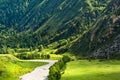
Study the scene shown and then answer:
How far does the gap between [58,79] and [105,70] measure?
38418mm

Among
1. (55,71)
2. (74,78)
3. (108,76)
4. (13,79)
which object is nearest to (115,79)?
(108,76)

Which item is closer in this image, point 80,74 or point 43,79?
point 80,74

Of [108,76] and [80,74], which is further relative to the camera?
[80,74]

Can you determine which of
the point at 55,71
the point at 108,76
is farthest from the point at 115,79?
the point at 55,71

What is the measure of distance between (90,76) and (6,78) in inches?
2239

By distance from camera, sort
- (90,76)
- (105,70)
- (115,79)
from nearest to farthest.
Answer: (115,79)
(90,76)
(105,70)

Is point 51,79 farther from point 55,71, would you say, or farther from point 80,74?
point 80,74

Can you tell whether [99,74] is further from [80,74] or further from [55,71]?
[55,71]

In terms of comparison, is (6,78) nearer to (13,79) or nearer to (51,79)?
(13,79)

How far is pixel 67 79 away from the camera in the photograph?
166 meters

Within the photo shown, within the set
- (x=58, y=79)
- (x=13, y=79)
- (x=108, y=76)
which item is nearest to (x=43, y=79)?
(x=13, y=79)

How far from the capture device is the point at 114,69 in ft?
635

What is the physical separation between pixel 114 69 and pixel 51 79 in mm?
49215

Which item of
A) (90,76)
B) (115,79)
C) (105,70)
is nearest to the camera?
(115,79)
